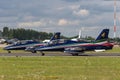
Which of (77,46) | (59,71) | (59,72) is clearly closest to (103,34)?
(77,46)

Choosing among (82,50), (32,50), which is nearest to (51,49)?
(82,50)

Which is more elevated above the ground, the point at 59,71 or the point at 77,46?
the point at 77,46

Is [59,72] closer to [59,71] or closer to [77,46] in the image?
[59,71]

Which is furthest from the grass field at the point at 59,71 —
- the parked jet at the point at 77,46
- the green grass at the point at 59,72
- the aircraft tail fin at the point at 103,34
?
the aircraft tail fin at the point at 103,34

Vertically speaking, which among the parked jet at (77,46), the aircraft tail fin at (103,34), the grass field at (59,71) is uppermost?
the aircraft tail fin at (103,34)

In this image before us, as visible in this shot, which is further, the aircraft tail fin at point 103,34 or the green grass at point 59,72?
the aircraft tail fin at point 103,34

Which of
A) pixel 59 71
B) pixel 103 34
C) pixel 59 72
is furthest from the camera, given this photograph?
pixel 103 34

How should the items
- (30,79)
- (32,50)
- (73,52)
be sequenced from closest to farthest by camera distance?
(30,79), (73,52), (32,50)

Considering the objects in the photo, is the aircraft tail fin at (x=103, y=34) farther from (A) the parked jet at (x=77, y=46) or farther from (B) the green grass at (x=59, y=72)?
(B) the green grass at (x=59, y=72)

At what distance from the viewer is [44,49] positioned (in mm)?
60312

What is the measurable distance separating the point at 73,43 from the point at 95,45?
3.35 meters

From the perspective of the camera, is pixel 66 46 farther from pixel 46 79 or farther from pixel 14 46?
pixel 46 79

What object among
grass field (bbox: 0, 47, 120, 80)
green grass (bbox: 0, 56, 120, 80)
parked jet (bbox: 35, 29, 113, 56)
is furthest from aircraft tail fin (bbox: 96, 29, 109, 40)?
green grass (bbox: 0, 56, 120, 80)

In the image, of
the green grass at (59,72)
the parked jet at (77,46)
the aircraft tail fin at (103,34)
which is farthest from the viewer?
the aircraft tail fin at (103,34)
